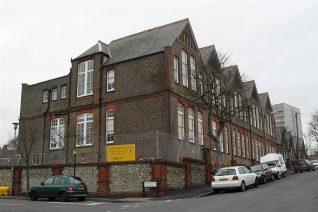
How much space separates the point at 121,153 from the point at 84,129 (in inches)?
385

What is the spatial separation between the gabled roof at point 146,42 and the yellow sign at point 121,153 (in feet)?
30.5

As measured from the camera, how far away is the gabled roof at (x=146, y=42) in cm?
3238

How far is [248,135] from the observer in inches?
1987

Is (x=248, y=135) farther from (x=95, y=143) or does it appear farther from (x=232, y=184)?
(x=232, y=184)

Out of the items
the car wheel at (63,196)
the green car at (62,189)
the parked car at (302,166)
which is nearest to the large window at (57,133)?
the green car at (62,189)

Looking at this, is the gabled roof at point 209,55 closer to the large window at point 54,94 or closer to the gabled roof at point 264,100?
the large window at point 54,94

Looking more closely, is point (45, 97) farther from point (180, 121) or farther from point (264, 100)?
point (264, 100)

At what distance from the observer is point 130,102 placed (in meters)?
31.6

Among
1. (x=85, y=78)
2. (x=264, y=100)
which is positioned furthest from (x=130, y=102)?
(x=264, y=100)

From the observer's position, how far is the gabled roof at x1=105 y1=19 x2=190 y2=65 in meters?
32.4

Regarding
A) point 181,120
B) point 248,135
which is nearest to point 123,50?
point 181,120

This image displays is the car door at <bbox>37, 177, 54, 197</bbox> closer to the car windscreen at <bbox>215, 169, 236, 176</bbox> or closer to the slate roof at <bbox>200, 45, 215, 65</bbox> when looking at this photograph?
the car windscreen at <bbox>215, 169, 236, 176</bbox>

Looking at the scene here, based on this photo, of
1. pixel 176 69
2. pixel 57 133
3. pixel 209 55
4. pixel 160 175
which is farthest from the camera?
pixel 209 55

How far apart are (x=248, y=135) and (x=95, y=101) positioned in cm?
2407
